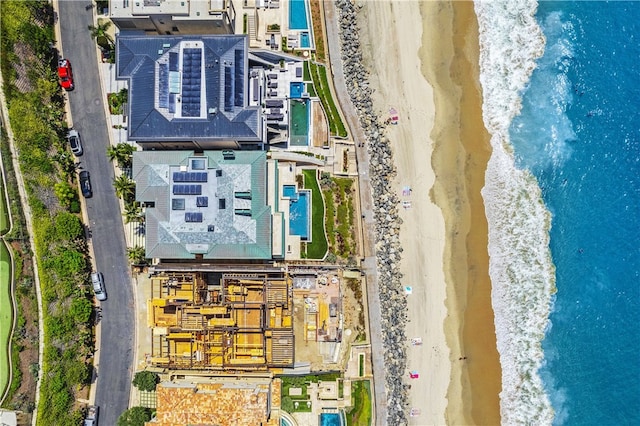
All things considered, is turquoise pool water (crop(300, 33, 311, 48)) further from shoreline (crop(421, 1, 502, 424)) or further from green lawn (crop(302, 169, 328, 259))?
green lawn (crop(302, 169, 328, 259))

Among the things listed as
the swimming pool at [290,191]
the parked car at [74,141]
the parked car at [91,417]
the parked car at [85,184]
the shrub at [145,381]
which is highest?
the parked car at [74,141]

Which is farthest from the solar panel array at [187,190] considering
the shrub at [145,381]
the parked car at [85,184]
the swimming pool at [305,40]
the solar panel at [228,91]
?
the swimming pool at [305,40]

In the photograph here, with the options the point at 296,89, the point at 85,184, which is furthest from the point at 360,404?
the point at 85,184

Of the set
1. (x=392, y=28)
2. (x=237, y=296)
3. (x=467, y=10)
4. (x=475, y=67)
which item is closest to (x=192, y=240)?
(x=237, y=296)

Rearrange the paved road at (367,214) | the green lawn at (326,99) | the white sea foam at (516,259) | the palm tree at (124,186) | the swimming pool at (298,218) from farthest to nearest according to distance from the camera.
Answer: the green lawn at (326,99) < the white sea foam at (516,259) < the paved road at (367,214) < the swimming pool at (298,218) < the palm tree at (124,186)

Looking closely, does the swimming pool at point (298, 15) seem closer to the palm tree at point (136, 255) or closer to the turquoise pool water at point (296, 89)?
the turquoise pool water at point (296, 89)

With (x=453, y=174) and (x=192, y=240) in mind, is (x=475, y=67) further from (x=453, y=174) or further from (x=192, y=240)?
(x=192, y=240)

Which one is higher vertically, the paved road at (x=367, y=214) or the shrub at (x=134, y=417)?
the paved road at (x=367, y=214)

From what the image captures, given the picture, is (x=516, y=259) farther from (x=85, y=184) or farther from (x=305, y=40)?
(x=85, y=184)
